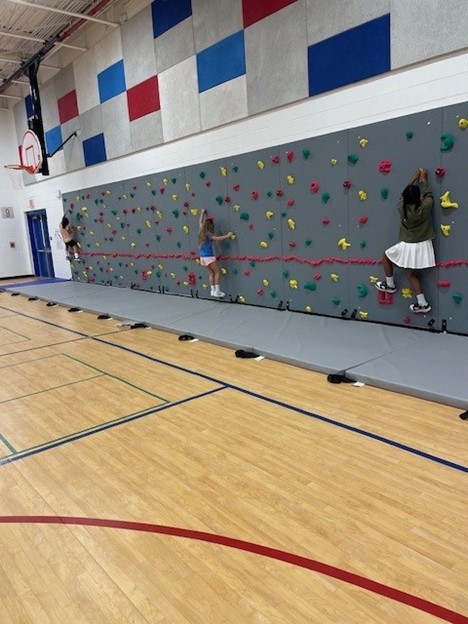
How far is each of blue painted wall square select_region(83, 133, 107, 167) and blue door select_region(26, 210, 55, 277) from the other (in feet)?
11.3

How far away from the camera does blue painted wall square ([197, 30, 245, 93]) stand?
6570 mm

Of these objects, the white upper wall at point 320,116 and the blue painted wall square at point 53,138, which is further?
the blue painted wall square at point 53,138

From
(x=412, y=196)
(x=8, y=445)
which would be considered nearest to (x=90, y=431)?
(x=8, y=445)

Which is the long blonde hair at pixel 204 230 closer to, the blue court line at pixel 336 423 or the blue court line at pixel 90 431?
the blue court line at pixel 336 423

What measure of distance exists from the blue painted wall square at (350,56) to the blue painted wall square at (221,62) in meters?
1.30

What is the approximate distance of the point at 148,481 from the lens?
2682mm

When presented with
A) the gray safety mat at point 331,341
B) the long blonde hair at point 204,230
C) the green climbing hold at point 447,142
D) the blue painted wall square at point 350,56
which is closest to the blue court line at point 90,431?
the gray safety mat at point 331,341

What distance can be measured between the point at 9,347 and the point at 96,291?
13.5ft

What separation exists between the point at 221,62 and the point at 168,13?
5.59 feet

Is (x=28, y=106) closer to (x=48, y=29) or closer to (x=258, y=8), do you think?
(x=48, y=29)

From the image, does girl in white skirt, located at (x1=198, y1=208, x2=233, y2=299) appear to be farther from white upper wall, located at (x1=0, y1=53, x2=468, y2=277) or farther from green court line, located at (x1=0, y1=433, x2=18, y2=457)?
green court line, located at (x1=0, y1=433, x2=18, y2=457)

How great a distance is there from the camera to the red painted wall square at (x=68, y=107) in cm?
1078

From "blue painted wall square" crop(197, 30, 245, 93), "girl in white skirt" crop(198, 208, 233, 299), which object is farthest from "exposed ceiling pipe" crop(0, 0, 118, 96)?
"girl in white skirt" crop(198, 208, 233, 299)

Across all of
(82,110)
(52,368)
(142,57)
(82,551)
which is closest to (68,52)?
(82,110)
